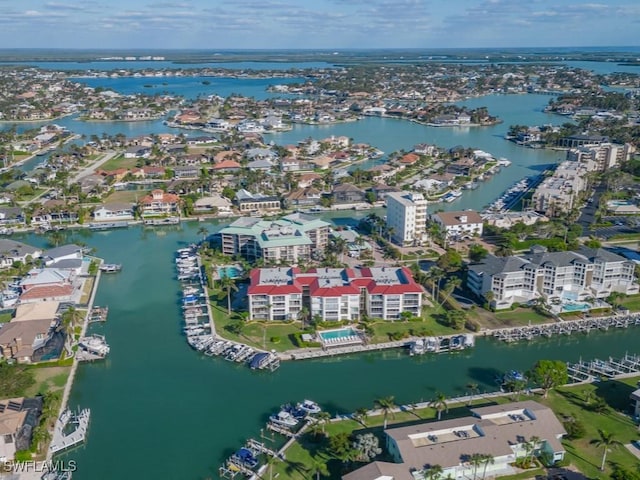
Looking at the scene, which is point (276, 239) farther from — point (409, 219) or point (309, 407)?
point (309, 407)

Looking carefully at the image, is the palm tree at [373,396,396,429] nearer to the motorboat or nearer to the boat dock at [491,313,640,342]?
the motorboat

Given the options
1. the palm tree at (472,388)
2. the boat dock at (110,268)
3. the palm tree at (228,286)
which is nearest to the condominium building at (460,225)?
the palm tree at (228,286)

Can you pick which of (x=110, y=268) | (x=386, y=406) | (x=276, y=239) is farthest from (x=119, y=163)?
(x=386, y=406)

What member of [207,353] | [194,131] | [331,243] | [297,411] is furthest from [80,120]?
[297,411]

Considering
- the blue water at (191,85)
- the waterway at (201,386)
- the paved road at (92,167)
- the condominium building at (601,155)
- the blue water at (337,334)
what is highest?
the blue water at (191,85)

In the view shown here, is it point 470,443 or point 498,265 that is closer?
point 470,443

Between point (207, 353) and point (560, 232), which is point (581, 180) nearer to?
point (560, 232)

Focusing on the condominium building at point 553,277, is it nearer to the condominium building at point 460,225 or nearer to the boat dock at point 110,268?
the condominium building at point 460,225
